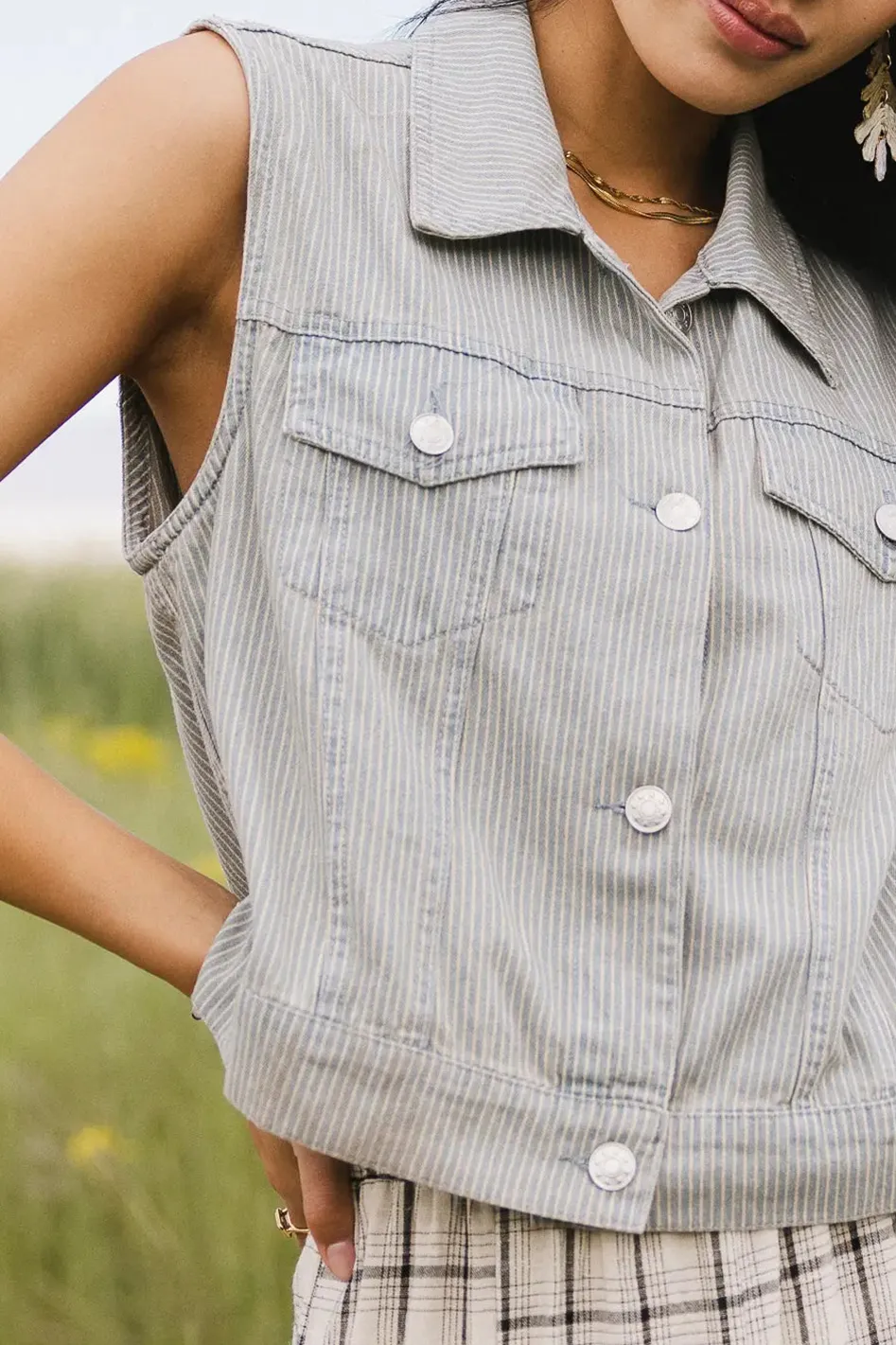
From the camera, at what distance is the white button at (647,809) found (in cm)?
78

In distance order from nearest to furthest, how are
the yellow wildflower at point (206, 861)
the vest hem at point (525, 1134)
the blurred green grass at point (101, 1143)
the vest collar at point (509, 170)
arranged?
the vest hem at point (525, 1134) < the vest collar at point (509, 170) < the blurred green grass at point (101, 1143) < the yellow wildflower at point (206, 861)

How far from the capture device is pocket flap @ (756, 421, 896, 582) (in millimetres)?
871

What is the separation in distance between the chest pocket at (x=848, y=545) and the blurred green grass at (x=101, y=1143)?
93 cm

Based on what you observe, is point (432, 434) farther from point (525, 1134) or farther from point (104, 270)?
point (525, 1134)

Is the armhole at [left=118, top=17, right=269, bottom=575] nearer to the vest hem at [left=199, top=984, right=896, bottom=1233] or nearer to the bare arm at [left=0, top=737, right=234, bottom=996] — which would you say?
the bare arm at [left=0, top=737, right=234, bottom=996]

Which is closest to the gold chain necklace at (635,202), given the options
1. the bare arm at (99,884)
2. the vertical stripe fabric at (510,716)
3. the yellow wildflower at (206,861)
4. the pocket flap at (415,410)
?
the vertical stripe fabric at (510,716)

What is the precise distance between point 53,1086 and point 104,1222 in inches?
6.3

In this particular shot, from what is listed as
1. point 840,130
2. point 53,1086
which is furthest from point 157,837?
point 840,130

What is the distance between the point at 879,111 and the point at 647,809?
2.10ft

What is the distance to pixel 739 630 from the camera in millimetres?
833

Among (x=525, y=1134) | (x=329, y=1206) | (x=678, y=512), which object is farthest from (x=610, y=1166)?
(x=678, y=512)

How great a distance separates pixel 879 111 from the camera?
108cm

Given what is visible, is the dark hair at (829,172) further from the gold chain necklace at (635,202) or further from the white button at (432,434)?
the white button at (432,434)

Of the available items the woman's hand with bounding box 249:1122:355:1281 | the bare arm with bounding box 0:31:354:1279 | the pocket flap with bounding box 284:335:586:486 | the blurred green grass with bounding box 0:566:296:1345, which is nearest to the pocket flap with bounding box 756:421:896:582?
the pocket flap with bounding box 284:335:586:486
